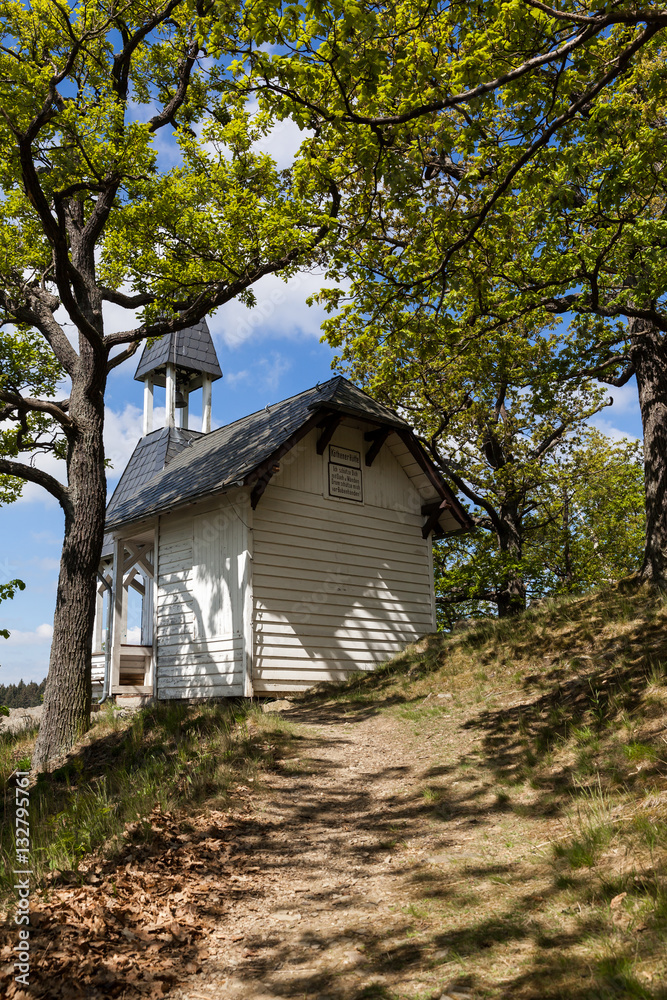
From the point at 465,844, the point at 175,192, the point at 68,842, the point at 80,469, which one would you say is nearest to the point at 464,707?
the point at 465,844

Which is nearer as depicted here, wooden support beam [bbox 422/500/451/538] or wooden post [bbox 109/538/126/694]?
wooden post [bbox 109/538/126/694]

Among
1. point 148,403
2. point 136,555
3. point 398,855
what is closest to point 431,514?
point 136,555

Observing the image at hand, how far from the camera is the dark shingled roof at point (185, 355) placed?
21500mm

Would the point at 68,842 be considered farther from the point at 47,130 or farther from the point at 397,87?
the point at 47,130

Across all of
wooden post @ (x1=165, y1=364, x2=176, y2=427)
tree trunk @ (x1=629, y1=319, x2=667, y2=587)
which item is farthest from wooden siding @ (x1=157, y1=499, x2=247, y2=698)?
tree trunk @ (x1=629, y1=319, x2=667, y2=587)

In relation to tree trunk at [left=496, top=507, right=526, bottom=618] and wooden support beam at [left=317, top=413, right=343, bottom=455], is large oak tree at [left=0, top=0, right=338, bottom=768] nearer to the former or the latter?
wooden support beam at [left=317, top=413, right=343, bottom=455]

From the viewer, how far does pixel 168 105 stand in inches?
523

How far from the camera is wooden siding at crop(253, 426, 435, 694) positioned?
13523 millimetres

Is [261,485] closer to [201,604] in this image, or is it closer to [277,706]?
[201,604]

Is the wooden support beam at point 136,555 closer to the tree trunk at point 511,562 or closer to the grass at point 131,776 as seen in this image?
the grass at point 131,776

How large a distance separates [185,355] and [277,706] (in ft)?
42.2

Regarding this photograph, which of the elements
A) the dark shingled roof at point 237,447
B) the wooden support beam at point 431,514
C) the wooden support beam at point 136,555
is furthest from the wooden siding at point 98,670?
the wooden support beam at point 431,514

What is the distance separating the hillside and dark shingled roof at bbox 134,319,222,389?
45.6 ft

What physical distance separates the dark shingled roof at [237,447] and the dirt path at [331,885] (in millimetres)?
6395
